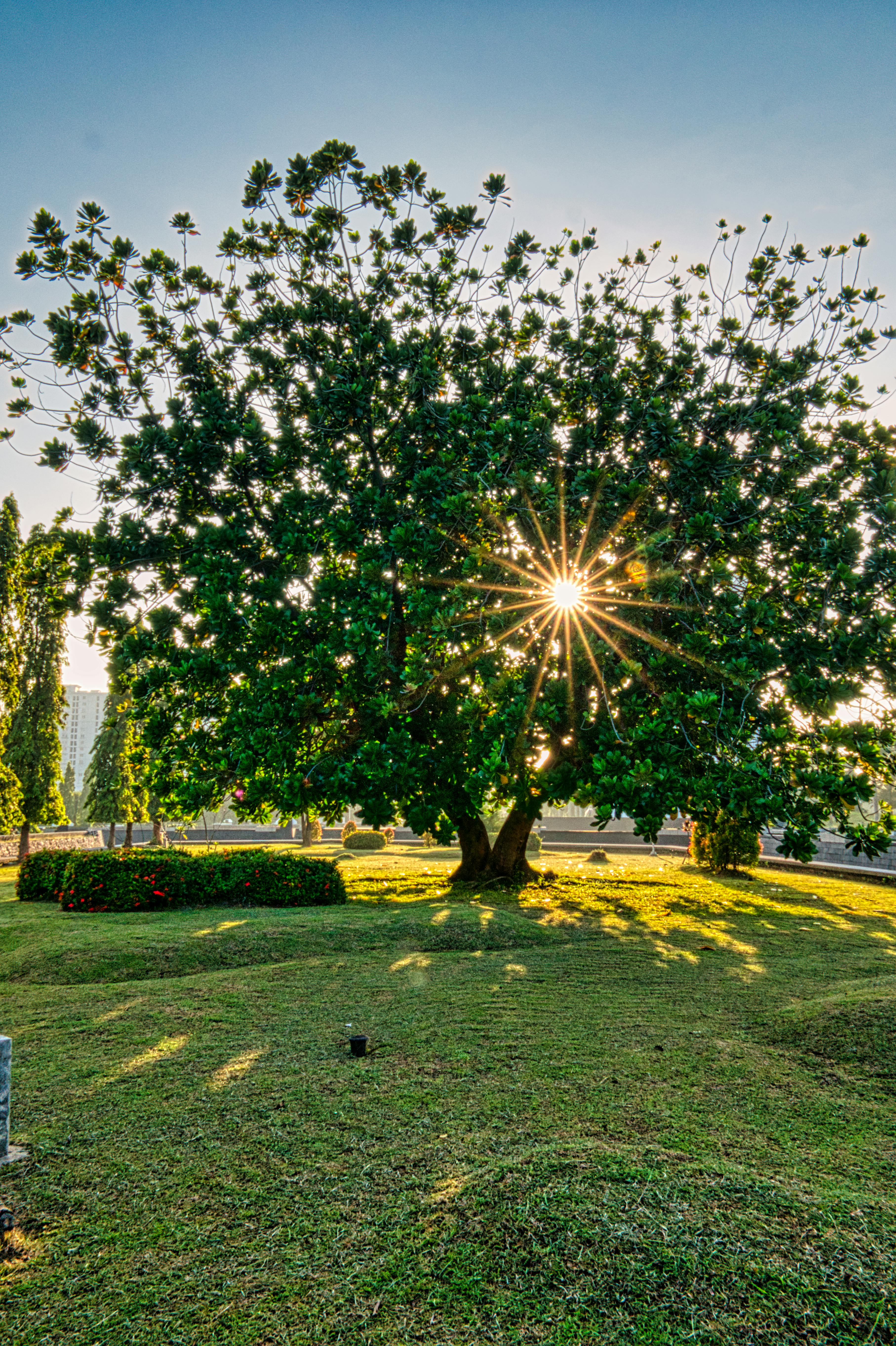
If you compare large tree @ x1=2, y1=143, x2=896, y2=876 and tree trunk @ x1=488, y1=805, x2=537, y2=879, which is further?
tree trunk @ x1=488, y1=805, x2=537, y2=879

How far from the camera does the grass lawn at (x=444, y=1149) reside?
2.73 m

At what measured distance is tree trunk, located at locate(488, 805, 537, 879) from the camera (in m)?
15.5

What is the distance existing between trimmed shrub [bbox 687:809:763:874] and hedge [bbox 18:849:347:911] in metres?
10.7

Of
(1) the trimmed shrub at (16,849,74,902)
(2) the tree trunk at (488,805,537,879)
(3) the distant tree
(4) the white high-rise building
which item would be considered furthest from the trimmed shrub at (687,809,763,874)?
(4) the white high-rise building

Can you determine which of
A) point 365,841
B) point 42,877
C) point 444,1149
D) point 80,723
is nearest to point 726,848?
point 365,841

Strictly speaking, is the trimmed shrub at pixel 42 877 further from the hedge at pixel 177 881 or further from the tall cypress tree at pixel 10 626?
the tall cypress tree at pixel 10 626

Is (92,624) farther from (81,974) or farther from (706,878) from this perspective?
(706,878)

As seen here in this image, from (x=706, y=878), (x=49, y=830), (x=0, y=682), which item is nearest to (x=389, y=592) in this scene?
(x=706, y=878)

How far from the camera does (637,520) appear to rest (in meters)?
11.3

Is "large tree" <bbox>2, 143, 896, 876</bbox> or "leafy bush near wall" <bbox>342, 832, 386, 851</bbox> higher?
"large tree" <bbox>2, 143, 896, 876</bbox>

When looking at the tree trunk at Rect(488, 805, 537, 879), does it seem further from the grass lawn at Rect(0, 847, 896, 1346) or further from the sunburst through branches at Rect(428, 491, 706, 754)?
the grass lawn at Rect(0, 847, 896, 1346)

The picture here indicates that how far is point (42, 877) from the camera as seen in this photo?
42.1 feet

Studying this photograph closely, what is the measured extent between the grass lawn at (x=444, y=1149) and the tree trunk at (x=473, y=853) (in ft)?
22.4

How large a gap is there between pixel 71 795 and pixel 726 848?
51.0 m
